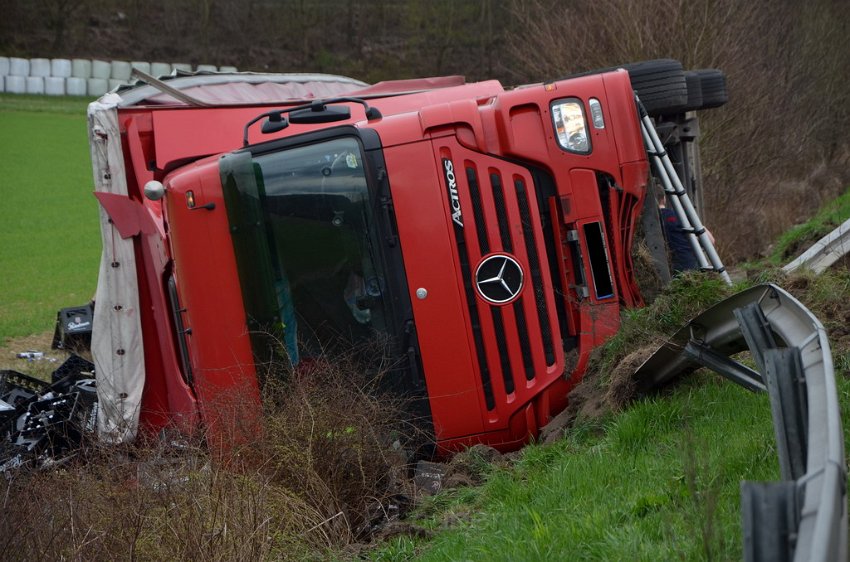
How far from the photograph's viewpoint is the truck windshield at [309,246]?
5.76 meters

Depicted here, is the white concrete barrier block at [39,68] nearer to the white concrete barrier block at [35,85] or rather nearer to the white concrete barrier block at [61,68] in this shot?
the white concrete barrier block at [61,68]

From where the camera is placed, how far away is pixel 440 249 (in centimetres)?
569

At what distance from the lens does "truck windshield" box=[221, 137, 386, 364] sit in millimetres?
5758

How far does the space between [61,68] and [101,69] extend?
206 centimetres

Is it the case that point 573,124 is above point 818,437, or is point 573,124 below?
above

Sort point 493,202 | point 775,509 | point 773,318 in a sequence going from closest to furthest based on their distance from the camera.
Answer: point 775,509 → point 773,318 → point 493,202

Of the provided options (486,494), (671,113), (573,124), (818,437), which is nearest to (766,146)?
(671,113)

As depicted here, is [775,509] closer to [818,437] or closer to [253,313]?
[818,437]

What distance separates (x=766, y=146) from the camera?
Answer: 1777 cm

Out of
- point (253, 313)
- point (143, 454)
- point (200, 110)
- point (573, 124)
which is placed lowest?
point (143, 454)

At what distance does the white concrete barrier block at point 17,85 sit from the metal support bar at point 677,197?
2045 inches

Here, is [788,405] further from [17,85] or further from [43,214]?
[17,85]

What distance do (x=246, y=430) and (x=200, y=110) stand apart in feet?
11.6

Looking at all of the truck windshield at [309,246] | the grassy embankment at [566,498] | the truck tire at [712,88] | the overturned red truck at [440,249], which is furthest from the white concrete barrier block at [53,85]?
the grassy embankment at [566,498]
